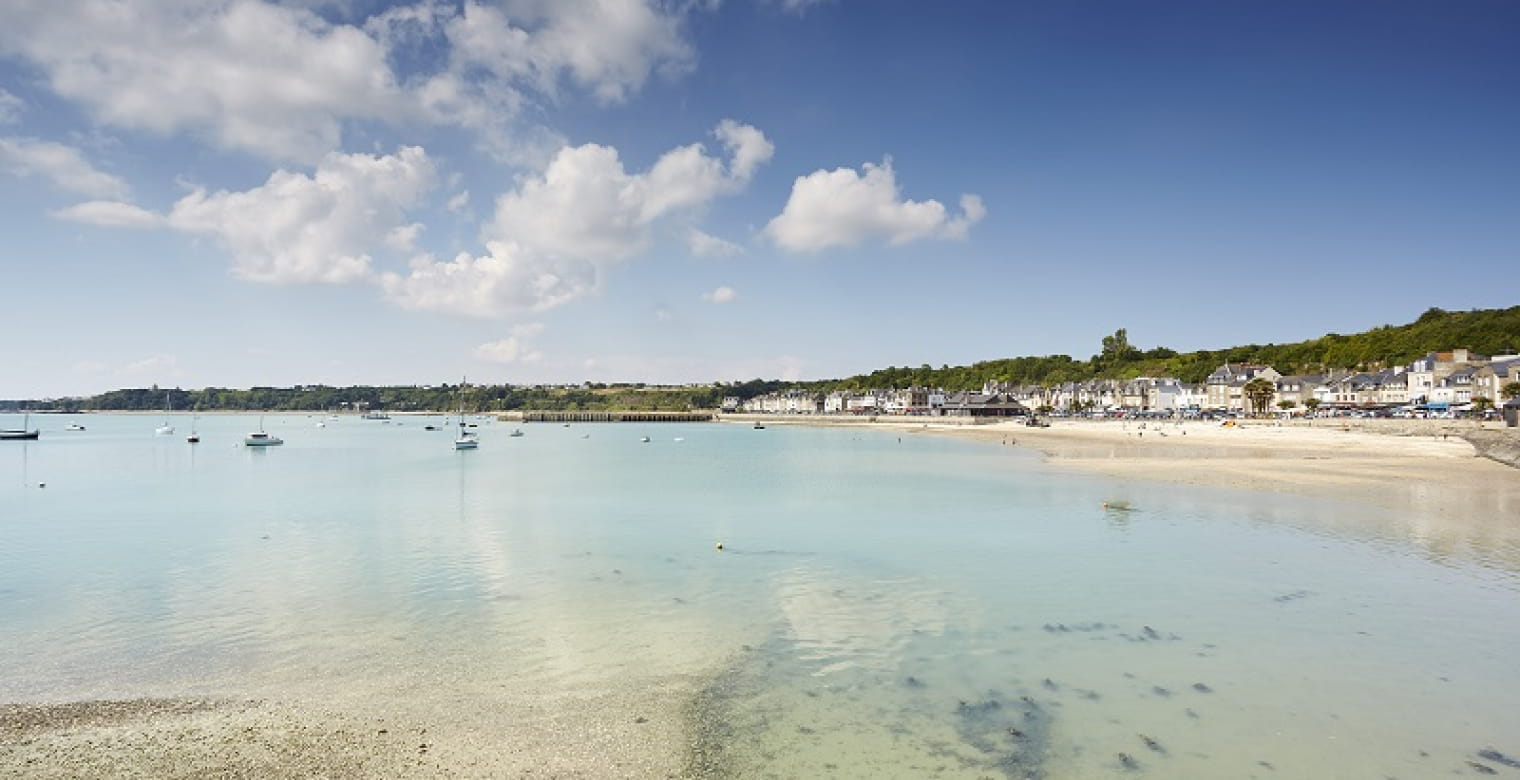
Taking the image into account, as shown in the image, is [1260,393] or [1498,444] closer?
[1498,444]

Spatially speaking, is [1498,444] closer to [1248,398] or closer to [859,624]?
[859,624]

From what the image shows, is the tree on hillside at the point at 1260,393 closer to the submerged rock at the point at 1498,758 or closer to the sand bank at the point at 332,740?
the submerged rock at the point at 1498,758

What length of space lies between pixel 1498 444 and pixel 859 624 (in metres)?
52.5

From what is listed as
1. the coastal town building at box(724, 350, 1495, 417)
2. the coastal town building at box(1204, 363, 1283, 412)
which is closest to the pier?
the coastal town building at box(724, 350, 1495, 417)

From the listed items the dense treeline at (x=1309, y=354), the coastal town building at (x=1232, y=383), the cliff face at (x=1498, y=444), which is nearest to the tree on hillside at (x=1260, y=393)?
the coastal town building at (x=1232, y=383)

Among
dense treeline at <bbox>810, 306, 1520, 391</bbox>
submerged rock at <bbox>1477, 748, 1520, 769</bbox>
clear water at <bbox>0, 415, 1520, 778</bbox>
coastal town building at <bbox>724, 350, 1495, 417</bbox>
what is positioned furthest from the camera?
dense treeline at <bbox>810, 306, 1520, 391</bbox>

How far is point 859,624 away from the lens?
13.6m

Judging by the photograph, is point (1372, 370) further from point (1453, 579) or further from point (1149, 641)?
point (1149, 641)

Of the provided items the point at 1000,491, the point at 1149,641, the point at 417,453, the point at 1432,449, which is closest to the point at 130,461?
the point at 417,453

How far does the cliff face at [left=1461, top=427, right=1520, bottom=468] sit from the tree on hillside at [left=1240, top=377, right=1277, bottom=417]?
50982mm

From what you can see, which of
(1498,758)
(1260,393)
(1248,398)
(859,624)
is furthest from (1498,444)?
(1248,398)

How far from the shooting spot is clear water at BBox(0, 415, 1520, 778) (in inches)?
360

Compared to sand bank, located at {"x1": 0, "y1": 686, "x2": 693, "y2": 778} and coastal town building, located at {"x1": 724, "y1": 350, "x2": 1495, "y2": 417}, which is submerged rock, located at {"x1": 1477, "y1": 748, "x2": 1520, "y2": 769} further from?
coastal town building, located at {"x1": 724, "y1": 350, "x2": 1495, "y2": 417}

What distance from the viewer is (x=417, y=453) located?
67.8 metres
